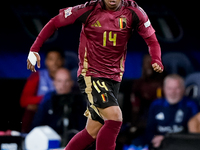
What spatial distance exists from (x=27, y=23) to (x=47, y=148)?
225 cm

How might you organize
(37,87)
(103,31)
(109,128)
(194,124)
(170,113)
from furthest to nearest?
(37,87) → (170,113) → (194,124) → (103,31) → (109,128)

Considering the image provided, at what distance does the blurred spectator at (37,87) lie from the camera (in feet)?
18.4

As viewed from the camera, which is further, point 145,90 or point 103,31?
point 145,90

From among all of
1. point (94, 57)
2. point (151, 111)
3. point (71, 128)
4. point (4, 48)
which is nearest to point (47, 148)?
point (71, 128)

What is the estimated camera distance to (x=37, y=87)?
570 cm

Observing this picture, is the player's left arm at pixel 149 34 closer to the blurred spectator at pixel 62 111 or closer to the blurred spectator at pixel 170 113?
the blurred spectator at pixel 170 113

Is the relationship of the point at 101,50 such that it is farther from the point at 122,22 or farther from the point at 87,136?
the point at 87,136

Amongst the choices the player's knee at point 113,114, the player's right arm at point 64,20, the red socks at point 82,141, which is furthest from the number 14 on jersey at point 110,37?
the red socks at point 82,141

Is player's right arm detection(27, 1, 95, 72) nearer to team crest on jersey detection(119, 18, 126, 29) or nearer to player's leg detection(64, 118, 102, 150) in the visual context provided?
team crest on jersey detection(119, 18, 126, 29)

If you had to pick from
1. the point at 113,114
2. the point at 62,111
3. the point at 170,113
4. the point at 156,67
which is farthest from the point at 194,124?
the point at 113,114

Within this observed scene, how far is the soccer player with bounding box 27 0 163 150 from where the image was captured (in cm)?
362

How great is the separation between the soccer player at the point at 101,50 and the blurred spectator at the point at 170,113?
4.98 ft

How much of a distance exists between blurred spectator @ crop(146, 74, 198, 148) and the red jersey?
1.55 meters

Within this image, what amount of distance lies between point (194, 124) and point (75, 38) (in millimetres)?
2354
